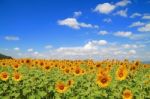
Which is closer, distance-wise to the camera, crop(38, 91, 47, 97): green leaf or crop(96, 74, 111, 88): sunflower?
crop(96, 74, 111, 88): sunflower

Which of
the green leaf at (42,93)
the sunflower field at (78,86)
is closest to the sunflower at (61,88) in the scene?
the sunflower field at (78,86)

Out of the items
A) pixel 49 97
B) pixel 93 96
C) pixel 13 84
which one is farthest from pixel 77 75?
pixel 93 96

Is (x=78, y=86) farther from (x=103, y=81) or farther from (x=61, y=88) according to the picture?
(x=103, y=81)

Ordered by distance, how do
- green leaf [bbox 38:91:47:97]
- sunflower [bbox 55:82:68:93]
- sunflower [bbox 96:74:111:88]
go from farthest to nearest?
1. green leaf [bbox 38:91:47:97]
2. sunflower [bbox 55:82:68:93]
3. sunflower [bbox 96:74:111:88]

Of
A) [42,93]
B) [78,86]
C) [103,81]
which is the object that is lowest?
[42,93]

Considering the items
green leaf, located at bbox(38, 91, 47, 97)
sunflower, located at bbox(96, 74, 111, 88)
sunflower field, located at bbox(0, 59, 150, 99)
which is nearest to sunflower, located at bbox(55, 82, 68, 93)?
sunflower field, located at bbox(0, 59, 150, 99)

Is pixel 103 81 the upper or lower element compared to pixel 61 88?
upper

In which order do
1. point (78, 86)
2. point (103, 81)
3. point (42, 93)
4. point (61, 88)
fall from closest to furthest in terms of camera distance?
point (103, 81)
point (61, 88)
point (42, 93)
point (78, 86)

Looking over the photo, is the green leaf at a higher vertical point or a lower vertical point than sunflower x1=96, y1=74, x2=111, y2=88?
lower

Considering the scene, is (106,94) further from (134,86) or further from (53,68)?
(53,68)

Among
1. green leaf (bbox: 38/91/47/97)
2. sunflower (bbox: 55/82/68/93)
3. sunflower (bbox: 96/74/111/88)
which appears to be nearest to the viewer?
sunflower (bbox: 96/74/111/88)

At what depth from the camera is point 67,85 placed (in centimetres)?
1031

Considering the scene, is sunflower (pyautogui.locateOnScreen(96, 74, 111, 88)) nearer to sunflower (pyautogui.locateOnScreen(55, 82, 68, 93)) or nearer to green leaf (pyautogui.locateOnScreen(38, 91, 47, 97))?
sunflower (pyautogui.locateOnScreen(55, 82, 68, 93))

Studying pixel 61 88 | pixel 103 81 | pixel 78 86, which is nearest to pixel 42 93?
pixel 61 88
